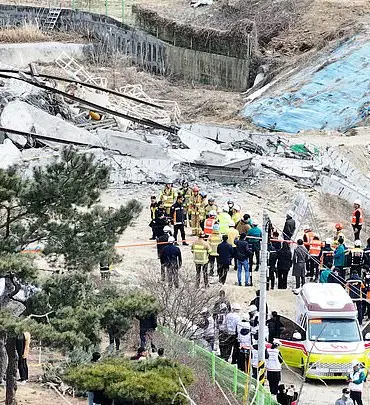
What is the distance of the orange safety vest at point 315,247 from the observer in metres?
23.5

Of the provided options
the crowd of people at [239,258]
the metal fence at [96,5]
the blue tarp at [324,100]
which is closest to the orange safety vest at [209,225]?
the crowd of people at [239,258]

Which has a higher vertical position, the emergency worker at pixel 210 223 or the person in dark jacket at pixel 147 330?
the emergency worker at pixel 210 223

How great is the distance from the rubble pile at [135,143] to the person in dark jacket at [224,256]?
30.6 ft

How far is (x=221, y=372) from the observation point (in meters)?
16.5

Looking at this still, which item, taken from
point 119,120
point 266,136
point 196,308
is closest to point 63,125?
point 119,120

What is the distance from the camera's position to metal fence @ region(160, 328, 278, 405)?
1554cm

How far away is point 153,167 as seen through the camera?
3309 cm

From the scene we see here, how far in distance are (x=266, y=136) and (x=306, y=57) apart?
480 inches

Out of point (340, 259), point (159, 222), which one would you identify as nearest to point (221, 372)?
point (340, 259)

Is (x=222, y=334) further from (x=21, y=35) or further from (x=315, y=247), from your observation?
(x=21, y=35)

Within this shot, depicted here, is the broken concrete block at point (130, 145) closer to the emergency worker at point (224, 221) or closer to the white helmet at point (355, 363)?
the emergency worker at point (224, 221)

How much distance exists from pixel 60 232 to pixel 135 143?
19444 mm

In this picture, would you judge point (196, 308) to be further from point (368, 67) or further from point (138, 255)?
point (368, 67)

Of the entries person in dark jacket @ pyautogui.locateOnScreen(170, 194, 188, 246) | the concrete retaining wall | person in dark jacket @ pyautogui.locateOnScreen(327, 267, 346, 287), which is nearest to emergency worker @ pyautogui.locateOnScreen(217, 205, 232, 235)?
person in dark jacket @ pyautogui.locateOnScreen(170, 194, 188, 246)
